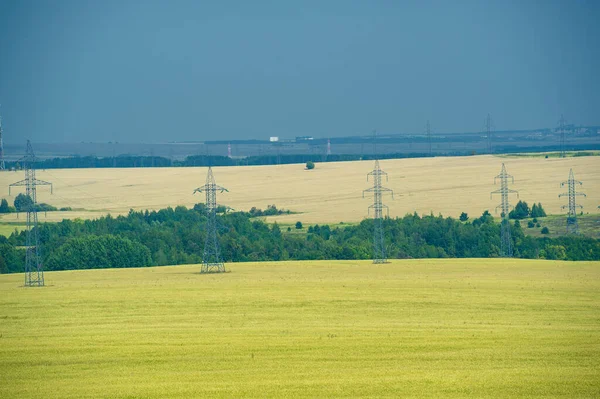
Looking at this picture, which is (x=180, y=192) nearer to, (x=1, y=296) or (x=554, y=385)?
(x=1, y=296)

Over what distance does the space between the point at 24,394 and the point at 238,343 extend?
962 centimetres

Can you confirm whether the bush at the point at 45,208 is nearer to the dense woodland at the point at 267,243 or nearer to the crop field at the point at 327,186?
the crop field at the point at 327,186

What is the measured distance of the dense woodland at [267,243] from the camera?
262 feet

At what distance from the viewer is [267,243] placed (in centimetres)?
8794

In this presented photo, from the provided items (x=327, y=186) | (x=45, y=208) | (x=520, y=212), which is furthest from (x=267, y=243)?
(x=327, y=186)

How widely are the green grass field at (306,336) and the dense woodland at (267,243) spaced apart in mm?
19022

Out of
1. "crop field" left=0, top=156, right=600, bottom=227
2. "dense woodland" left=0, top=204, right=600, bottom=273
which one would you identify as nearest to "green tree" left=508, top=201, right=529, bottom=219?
"dense woodland" left=0, top=204, right=600, bottom=273

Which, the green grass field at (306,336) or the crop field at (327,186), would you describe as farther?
the crop field at (327,186)

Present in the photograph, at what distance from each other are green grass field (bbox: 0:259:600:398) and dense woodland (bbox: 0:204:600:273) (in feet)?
62.4

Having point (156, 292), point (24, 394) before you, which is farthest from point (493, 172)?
point (24, 394)

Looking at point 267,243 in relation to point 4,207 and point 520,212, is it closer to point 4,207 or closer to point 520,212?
point 520,212

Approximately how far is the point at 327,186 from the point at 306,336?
374ft

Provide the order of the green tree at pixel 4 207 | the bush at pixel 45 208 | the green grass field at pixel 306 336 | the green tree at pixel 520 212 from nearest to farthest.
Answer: the green grass field at pixel 306 336 < the green tree at pixel 520 212 < the green tree at pixel 4 207 < the bush at pixel 45 208

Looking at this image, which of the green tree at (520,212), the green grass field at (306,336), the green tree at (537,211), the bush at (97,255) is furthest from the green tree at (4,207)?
the green tree at (537,211)
